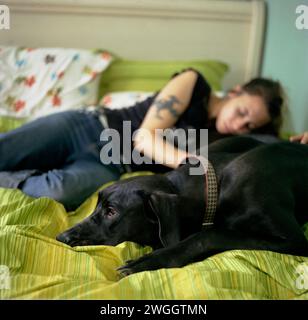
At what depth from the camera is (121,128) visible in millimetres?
1747

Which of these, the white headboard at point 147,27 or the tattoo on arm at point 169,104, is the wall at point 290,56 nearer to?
the white headboard at point 147,27

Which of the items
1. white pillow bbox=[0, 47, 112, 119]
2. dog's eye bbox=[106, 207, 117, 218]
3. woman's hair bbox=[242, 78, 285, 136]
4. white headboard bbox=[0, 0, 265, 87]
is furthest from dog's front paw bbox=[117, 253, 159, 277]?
white headboard bbox=[0, 0, 265, 87]

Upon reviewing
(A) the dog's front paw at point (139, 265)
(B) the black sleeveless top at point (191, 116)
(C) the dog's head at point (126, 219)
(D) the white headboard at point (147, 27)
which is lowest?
(A) the dog's front paw at point (139, 265)

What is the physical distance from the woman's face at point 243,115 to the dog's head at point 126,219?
660 millimetres

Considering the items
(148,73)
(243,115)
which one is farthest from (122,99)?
(243,115)

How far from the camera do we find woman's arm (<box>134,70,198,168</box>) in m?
1.52

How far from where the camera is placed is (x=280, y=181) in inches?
45.5

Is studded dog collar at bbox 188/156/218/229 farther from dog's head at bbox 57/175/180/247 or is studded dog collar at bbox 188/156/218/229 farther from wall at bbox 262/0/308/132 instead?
wall at bbox 262/0/308/132

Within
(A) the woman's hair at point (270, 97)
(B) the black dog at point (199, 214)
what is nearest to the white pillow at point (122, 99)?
(A) the woman's hair at point (270, 97)

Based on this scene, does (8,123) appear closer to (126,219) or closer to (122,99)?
(122,99)

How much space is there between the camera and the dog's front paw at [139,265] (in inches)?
38.0

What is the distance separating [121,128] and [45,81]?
2.18 feet

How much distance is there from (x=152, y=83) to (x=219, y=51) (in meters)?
0.54
